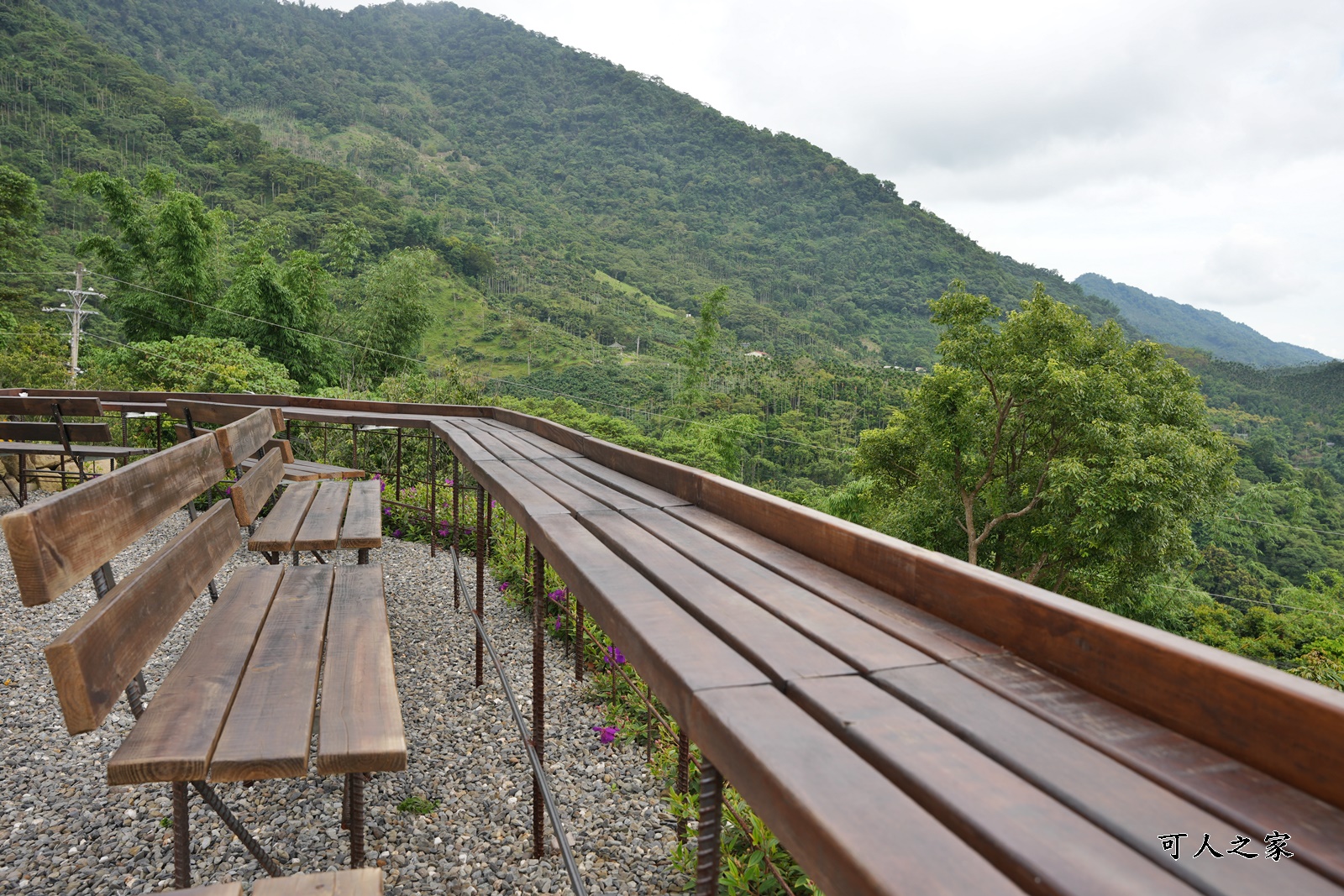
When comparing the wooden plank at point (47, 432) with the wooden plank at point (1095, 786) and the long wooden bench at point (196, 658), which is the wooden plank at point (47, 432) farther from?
the wooden plank at point (1095, 786)

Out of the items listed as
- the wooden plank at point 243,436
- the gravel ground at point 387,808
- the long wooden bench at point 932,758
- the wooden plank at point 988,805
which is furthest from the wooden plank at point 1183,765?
the wooden plank at point 243,436

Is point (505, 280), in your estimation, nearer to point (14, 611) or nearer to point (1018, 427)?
point (1018, 427)

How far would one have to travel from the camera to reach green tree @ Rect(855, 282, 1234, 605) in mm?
14734

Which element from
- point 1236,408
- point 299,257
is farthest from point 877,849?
point 1236,408

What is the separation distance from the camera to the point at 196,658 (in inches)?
57.5

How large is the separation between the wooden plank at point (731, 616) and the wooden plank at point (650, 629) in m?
0.02

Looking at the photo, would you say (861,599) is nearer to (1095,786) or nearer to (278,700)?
(1095,786)

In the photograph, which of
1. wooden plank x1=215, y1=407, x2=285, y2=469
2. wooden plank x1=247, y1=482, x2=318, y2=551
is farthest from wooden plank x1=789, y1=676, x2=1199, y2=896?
wooden plank x1=247, y1=482, x2=318, y2=551

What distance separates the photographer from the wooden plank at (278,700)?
111 cm

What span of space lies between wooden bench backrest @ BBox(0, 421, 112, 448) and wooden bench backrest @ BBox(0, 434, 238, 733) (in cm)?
345

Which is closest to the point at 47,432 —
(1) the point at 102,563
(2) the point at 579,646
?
(2) the point at 579,646

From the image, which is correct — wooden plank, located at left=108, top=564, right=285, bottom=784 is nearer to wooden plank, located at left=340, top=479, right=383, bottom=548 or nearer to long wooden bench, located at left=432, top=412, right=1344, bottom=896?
wooden plank, located at left=340, top=479, right=383, bottom=548

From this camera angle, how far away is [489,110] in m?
117

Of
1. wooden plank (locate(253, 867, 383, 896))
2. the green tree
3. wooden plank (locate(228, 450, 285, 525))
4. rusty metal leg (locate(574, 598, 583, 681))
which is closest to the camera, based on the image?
wooden plank (locate(253, 867, 383, 896))
